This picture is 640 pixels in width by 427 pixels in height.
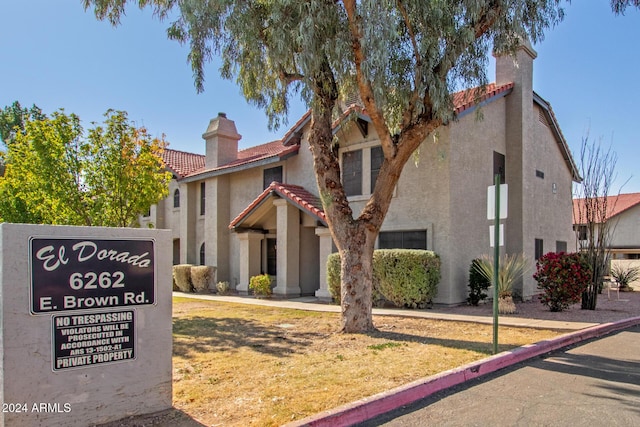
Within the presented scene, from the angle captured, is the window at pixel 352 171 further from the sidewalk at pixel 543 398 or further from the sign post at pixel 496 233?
the sidewalk at pixel 543 398

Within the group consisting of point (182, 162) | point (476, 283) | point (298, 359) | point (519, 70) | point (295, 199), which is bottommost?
point (298, 359)

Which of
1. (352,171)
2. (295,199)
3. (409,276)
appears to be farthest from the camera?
(295,199)

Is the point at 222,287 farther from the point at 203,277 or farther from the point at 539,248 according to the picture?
the point at 539,248

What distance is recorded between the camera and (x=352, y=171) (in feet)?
55.8

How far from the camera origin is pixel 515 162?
17.3 meters

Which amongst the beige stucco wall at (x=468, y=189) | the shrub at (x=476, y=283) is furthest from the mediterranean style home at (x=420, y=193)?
the shrub at (x=476, y=283)

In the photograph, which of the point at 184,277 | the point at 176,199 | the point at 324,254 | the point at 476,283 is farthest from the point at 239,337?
the point at 176,199

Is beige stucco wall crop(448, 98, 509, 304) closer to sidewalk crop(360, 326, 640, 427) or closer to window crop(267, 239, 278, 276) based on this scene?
sidewalk crop(360, 326, 640, 427)

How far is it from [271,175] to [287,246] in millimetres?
4363

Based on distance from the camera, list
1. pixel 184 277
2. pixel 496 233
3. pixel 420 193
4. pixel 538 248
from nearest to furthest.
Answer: pixel 496 233 < pixel 420 193 < pixel 538 248 < pixel 184 277

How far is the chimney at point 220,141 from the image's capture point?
2370cm

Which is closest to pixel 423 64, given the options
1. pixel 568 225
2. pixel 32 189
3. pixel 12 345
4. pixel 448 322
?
pixel 448 322

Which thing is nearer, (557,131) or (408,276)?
(408,276)

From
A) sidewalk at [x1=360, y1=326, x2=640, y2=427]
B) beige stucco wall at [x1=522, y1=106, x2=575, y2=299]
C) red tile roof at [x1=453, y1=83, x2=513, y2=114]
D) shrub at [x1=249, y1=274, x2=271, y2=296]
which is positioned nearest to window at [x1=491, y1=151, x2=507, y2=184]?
beige stucco wall at [x1=522, y1=106, x2=575, y2=299]
